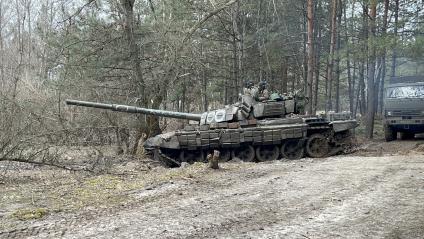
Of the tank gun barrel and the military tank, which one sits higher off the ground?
the tank gun barrel

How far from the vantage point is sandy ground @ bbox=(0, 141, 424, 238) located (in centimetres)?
591

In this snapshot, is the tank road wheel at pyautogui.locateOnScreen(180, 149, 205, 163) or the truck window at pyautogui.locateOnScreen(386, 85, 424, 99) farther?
the truck window at pyautogui.locateOnScreen(386, 85, 424, 99)

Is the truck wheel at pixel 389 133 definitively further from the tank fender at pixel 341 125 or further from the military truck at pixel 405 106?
the tank fender at pixel 341 125

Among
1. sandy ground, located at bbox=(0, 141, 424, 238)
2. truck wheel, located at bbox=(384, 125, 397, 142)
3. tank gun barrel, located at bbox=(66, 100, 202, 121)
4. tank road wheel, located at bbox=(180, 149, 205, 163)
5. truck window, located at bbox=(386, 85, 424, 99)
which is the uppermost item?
truck window, located at bbox=(386, 85, 424, 99)

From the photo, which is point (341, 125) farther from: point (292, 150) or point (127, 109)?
point (127, 109)

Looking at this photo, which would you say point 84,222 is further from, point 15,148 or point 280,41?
point 280,41

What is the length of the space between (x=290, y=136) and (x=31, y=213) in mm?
9184

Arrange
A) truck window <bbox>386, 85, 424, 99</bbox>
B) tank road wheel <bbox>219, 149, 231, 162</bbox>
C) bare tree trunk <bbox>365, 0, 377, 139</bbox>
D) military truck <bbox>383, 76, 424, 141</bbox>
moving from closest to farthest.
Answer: tank road wheel <bbox>219, 149, 231, 162</bbox> → military truck <bbox>383, 76, 424, 141</bbox> → truck window <bbox>386, 85, 424, 99</bbox> → bare tree trunk <bbox>365, 0, 377, 139</bbox>

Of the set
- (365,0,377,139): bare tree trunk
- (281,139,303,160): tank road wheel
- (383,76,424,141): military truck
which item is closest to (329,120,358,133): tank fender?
(281,139,303,160): tank road wheel

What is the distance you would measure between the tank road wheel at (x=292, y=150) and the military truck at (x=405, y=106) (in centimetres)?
513

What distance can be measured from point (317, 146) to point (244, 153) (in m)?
2.15

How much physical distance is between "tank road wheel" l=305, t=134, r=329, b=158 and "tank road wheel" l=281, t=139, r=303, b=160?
0.23 metres

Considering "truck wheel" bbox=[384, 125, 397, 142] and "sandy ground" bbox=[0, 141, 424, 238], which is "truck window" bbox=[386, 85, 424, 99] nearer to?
"truck wheel" bbox=[384, 125, 397, 142]

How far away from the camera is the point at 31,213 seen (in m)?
7.01
